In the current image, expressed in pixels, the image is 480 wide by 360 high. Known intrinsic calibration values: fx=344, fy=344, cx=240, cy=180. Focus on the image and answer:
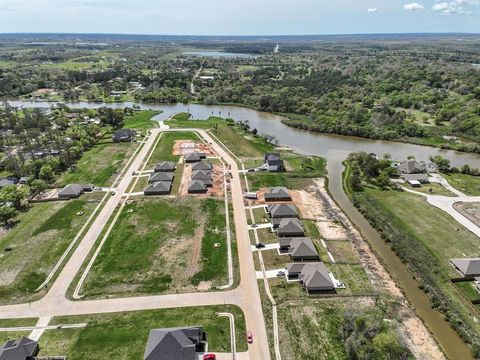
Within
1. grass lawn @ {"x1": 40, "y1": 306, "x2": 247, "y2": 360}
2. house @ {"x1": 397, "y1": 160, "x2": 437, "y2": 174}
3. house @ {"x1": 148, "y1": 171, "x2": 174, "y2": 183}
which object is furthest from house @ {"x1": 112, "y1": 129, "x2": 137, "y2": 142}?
house @ {"x1": 397, "y1": 160, "x2": 437, "y2": 174}

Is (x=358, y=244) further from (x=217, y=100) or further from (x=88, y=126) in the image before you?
(x=217, y=100)

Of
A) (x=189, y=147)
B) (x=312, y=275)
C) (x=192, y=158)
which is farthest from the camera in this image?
(x=189, y=147)

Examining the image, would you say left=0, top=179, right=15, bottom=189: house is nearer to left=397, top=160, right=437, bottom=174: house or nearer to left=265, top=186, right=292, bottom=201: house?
left=265, top=186, right=292, bottom=201: house

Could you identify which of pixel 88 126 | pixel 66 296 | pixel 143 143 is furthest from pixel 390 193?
pixel 88 126

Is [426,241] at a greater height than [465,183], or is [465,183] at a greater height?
[465,183]

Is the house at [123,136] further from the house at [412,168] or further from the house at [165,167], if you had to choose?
the house at [412,168]

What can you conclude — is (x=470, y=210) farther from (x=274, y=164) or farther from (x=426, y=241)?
(x=274, y=164)

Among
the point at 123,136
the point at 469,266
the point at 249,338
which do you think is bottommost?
the point at 249,338

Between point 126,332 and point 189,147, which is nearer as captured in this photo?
point 126,332

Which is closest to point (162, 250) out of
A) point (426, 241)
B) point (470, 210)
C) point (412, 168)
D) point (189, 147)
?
point (426, 241)
